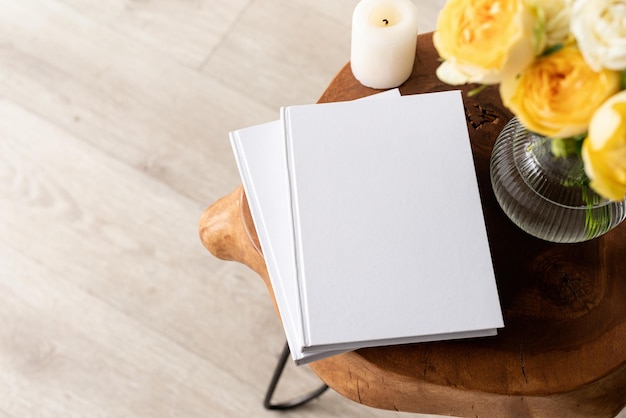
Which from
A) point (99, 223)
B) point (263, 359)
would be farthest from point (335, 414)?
point (99, 223)

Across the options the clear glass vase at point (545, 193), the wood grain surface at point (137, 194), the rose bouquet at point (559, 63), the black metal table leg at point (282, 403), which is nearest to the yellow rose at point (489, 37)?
the rose bouquet at point (559, 63)

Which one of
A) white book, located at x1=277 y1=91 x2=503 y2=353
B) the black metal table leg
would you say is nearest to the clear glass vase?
white book, located at x1=277 y1=91 x2=503 y2=353

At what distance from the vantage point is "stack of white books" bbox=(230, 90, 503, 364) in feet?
1.89

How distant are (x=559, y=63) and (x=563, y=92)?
0.06ft

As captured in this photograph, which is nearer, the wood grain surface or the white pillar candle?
the white pillar candle

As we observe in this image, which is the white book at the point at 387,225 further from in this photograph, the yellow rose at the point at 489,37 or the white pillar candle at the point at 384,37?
the yellow rose at the point at 489,37

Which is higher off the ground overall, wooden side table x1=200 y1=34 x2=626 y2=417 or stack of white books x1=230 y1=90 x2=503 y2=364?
stack of white books x1=230 y1=90 x2=503 y2=364

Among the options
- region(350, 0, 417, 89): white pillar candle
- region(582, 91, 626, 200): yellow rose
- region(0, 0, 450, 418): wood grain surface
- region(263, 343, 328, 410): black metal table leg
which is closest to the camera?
region(582, 91, 626, 200): yellow rose

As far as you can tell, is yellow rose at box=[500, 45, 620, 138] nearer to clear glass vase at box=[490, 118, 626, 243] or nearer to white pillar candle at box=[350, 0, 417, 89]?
clear glass vase at box=[490, 118, 626, 243]

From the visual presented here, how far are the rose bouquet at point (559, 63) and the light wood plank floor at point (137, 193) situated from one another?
2.59ft

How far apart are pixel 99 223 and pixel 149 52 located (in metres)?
0.37

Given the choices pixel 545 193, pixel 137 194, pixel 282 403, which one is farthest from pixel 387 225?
pixel 137 194

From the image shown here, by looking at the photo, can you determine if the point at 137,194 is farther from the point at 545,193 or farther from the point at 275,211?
the point at 545,193

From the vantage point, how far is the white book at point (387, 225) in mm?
574
